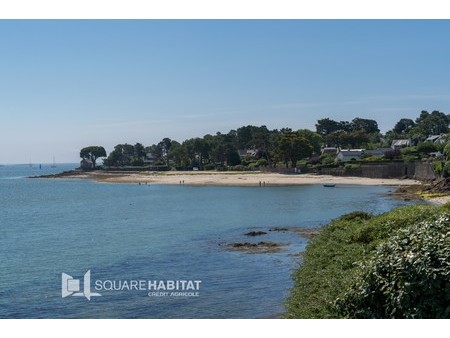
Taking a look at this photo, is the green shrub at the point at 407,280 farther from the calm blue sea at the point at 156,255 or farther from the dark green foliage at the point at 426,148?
the dark green foliage at the point at 426,148

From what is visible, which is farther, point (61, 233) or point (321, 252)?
point (61, 233)

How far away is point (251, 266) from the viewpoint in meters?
24.9

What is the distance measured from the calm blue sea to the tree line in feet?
183

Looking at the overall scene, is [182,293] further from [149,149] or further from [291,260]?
[149,149]

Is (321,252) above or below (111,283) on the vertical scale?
above

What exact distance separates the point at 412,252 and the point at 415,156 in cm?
9327

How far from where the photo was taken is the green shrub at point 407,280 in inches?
399

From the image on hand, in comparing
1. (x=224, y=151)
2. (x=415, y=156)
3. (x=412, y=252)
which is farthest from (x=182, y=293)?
(x=224, y=151)

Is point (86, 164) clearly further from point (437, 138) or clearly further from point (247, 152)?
point (437, 138)

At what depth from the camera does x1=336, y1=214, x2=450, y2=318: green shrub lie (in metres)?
10.1

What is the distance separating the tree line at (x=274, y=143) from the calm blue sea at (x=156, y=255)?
183ft

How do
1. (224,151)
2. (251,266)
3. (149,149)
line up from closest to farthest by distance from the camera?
(251,266) < (224,151) < (149,149)

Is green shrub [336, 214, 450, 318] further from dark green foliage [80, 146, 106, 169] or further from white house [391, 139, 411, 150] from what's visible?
dark green foliage [80, 146, 106, 169]

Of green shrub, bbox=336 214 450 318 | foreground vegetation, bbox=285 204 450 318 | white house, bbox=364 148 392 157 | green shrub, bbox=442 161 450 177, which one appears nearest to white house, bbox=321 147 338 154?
white house, bbox=364 148 392 157
